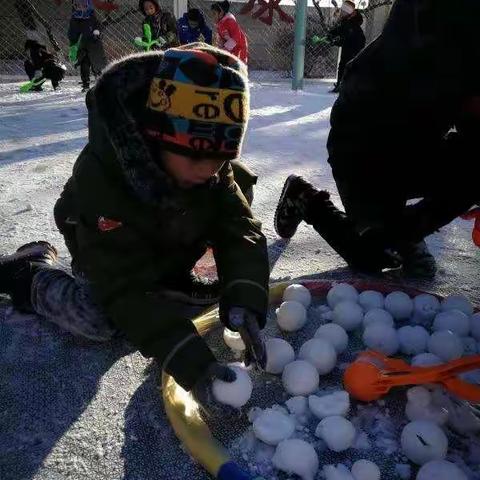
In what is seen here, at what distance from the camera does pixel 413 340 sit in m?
1.24

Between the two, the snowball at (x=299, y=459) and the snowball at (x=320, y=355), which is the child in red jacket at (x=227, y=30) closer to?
the snowball at (x=320, y=355)

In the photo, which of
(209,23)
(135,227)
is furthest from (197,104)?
(209,23)

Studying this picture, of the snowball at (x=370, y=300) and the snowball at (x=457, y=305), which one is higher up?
the snowball at (x=457, y=305)

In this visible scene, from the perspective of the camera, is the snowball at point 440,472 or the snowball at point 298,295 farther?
the snowball at point 298,295

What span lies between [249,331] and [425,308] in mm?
530

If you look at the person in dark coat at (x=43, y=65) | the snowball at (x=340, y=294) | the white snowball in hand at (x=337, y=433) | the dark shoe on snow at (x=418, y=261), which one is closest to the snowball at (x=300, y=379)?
the white snowball in hand at (x=337, y=433)

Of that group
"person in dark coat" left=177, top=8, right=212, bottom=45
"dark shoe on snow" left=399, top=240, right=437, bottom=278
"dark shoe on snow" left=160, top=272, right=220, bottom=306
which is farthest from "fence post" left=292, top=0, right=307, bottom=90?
"dark shoe on snow" left=160, top=272, right=220, bottom=306

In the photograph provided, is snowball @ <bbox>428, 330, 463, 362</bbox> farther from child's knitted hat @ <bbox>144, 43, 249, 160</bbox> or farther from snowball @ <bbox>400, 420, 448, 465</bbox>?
child's knitted hat @ <bbox>144, 43, 249, 160</bbox>

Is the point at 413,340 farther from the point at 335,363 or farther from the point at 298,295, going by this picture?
the point at 298,295

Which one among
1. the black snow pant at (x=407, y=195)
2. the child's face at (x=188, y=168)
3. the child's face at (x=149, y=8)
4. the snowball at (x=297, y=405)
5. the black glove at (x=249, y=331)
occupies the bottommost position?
the snowball at (x=297, y=405)

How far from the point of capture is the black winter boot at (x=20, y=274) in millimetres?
1406

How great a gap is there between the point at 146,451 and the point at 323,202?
1.07 meters

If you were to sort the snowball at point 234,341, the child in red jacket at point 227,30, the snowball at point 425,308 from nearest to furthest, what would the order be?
the snowball at point 234,341 → the snowball at point 425,308 → the child in red jacket at point 227,30

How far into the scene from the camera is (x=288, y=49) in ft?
27.1
